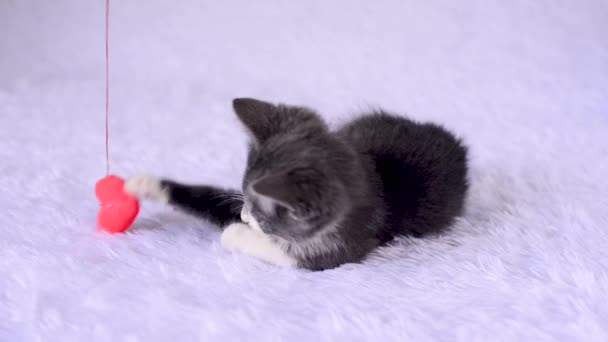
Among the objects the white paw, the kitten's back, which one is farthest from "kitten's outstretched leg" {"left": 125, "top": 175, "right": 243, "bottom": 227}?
the kitten's back

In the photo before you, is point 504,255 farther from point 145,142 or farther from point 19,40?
point 19,40

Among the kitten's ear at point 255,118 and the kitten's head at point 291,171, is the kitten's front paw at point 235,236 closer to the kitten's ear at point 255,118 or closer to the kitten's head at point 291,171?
the kitten's head at point 291,171

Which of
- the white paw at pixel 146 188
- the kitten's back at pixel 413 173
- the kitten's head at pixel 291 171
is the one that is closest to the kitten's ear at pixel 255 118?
the kitten's head at pixel 291 171

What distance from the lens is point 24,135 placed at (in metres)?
1.89

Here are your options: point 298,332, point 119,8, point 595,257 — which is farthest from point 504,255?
point 119,8

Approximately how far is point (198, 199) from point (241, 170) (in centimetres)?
39

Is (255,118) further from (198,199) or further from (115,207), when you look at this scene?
(115,207)

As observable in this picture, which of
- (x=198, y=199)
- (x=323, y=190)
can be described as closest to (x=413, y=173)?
(x=323, y=190)

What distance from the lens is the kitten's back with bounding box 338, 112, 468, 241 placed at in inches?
50.2

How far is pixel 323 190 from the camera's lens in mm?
1065

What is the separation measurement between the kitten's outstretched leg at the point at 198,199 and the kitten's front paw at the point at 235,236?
90mm

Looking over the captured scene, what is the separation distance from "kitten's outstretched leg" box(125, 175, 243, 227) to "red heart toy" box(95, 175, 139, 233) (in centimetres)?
3

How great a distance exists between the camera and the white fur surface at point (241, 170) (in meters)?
1.02

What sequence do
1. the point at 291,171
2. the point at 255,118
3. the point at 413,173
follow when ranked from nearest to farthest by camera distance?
the point at 291,171 → the point at 255,118 → the point at 413,173
